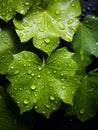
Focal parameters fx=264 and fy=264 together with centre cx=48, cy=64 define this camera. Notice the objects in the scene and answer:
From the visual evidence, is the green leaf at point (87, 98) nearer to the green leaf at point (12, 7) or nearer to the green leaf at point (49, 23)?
the green leaf at point (49, 23)

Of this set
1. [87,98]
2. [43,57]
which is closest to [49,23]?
[43,57]

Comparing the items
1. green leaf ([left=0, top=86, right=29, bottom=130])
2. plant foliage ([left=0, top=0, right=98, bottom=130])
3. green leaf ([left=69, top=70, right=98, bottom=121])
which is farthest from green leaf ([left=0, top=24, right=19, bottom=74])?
green leaf ([left=69, top=70, right=98, bottom=121])

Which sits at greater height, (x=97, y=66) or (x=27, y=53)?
(x=27, y=53)

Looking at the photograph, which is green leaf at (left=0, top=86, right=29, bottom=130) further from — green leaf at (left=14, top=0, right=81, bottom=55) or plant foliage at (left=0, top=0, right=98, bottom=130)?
green leaf at (left=14, top=0, right=81, bottom=55)

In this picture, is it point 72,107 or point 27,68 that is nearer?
point 27,68

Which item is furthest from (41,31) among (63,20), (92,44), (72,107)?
(72,107)

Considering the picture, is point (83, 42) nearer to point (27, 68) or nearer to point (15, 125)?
point (27, 68)

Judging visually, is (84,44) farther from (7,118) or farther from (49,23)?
(7,118)
